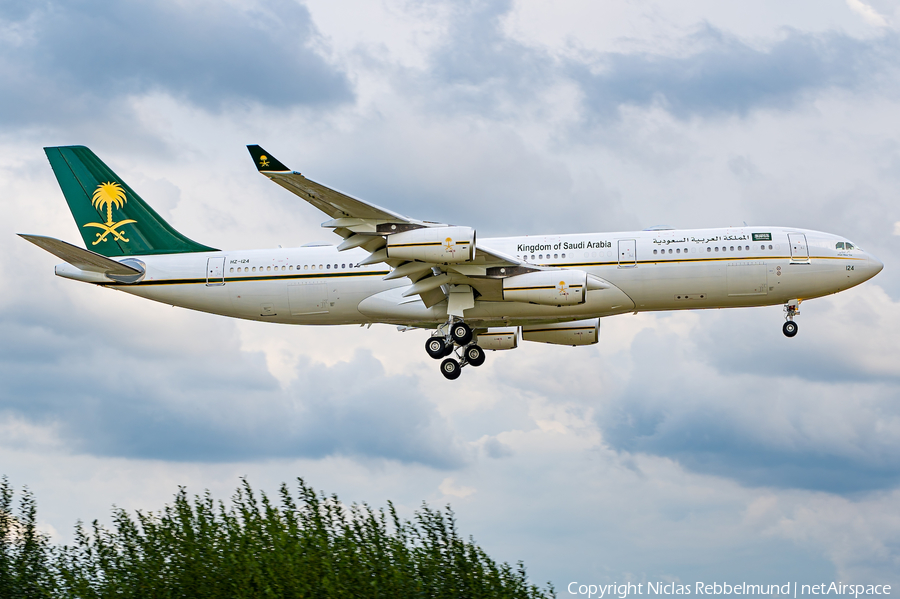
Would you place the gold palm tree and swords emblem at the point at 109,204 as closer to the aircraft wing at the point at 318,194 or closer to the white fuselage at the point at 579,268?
the white fuselage at the point at 579,268

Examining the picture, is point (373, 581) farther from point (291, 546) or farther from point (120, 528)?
point (120, 528)

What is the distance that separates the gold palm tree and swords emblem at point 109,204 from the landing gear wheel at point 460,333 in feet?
56.0

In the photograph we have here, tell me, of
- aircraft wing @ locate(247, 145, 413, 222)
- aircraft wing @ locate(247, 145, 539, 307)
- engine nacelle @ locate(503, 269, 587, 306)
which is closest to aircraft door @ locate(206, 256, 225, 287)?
aircraft wing @ locate(247, 145, 539, 307)

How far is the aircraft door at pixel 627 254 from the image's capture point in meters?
38.8

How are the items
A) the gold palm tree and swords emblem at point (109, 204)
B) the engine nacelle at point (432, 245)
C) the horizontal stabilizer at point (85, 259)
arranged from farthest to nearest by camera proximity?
the gold palm tree and swords emblem at point (109, 204), the horizontal stabilizer at point (85, 259), the engine nacelle at point (432, 245)

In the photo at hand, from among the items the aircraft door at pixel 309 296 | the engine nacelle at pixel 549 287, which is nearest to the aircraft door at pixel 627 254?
the engine nacelle at pixel 549 287

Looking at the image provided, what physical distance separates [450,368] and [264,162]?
14.9 meters

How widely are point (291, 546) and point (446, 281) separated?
480 inches

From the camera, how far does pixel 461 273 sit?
38719 millimetres

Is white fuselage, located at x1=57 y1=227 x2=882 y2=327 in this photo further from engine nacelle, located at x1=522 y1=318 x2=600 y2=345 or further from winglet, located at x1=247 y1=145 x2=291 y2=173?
winglet, located at x1=247 y1=145 x2=291 y2=173

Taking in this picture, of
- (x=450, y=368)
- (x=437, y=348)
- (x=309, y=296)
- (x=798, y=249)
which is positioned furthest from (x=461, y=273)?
(x=798, y=249)

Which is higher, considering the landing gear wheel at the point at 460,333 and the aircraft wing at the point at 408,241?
the aircraft wing at the point at 408,241

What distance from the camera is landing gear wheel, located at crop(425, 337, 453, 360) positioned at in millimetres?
41844

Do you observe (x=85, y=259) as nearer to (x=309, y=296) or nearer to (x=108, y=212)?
(x=108, y=212)
